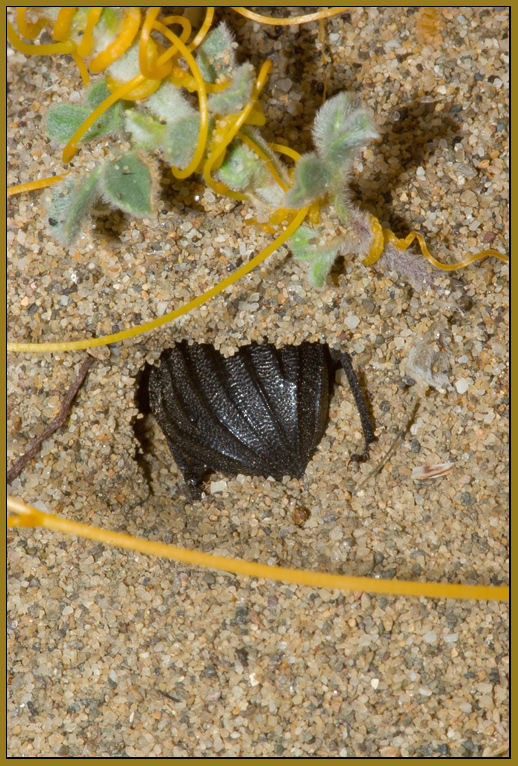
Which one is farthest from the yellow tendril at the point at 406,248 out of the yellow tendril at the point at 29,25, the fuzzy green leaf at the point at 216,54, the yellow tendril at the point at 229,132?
the yellow tendril at the point at 29,25

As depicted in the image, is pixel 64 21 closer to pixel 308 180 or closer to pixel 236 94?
pixel 236 94

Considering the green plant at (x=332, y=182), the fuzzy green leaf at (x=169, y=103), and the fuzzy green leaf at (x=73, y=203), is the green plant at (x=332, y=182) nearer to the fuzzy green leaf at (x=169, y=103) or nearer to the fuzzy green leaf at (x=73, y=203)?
the fuzzy green leaf at (x=169, y=103)

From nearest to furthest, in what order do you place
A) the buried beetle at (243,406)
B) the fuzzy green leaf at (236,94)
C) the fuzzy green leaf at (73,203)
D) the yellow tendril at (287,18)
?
1. the fuzzy green leaf at (236,94)
2. the fuzzy green leaf at (73,203)
3. the yellow tendril at (287,18)
4. the buried beetle at (243,406)

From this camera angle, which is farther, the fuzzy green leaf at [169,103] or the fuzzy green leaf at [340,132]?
the fuzzy green leaf at [169,103]

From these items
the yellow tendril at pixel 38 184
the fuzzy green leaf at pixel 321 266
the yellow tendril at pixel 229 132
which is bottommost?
the fuzzy green leaf at pixel 321 266

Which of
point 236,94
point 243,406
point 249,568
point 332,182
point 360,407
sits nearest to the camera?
point 236,94

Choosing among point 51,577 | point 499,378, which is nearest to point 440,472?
point 499,378

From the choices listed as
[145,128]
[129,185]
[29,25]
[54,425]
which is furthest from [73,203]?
[54,425]
